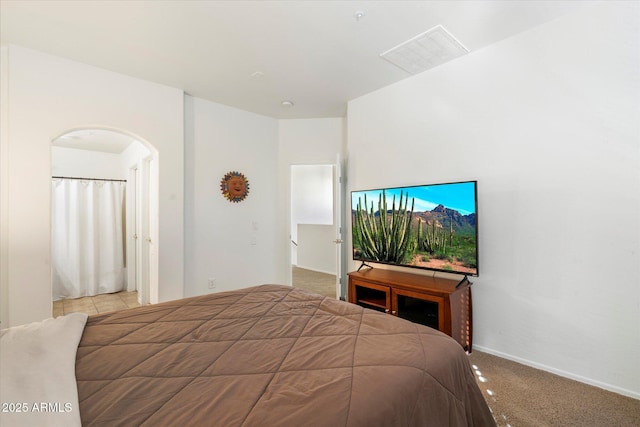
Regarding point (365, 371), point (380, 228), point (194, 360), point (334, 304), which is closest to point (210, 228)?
point (380, 228)

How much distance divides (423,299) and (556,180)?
1401mm

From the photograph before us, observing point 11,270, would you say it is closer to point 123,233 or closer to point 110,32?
point 110,32

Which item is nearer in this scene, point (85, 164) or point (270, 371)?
point (270, 371)

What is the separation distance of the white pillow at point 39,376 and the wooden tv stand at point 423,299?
2.30 m

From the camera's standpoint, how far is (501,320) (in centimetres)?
250

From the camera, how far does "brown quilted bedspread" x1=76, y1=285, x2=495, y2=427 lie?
0.82 metres

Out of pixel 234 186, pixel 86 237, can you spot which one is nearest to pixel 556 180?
pixel 234 186

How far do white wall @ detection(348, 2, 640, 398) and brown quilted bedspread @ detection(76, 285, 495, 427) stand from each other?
1.47 m

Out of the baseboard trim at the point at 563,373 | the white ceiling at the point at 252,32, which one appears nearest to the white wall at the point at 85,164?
the white ceiling at the point at 252,32

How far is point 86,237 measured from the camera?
4.70 m

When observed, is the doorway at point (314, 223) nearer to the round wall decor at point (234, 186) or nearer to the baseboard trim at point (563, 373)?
the round wall decor at point (234, 186)

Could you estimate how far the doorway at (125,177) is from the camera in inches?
165

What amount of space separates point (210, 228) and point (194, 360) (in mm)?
2974

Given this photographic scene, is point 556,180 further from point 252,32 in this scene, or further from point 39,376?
point 39,376
